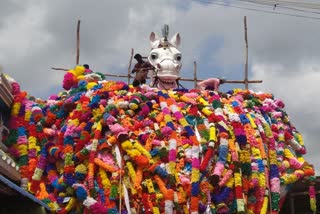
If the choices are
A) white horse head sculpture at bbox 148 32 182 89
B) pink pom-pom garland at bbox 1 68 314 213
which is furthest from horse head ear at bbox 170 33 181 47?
pink pom-pom garland at bbox 1 68 314 213

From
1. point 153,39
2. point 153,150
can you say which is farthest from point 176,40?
point 153,150

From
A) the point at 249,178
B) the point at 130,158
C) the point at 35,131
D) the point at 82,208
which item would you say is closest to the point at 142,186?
the point at 130,158

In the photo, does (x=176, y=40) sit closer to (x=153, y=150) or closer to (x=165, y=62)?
(x=165, y=62)

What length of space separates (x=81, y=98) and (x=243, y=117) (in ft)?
10.3

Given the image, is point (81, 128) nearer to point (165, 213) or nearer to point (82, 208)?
point (82, 208)

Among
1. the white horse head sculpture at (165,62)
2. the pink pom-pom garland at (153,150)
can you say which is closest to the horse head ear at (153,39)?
the white horse head sculpture at (165,62)

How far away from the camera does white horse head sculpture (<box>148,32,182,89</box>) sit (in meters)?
13.0

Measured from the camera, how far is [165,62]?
42.8 feet

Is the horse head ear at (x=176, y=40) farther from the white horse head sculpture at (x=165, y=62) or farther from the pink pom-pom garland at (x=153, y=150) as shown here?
the pink pom-pom garland at (x=153, y=150)

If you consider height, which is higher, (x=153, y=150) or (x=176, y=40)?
(x=176, y=40)

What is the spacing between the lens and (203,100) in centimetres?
1171

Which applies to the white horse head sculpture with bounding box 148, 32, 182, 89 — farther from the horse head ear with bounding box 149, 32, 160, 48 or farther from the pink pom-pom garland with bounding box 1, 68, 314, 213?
the pink pom-pom garland with bounding box 1, 68, 314, 213

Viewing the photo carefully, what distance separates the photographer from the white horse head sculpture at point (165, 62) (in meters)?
13.0

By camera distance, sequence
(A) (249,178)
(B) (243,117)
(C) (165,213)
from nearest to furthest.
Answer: (C) (165,213) < (A) (249,178) < (B) (243,117)
